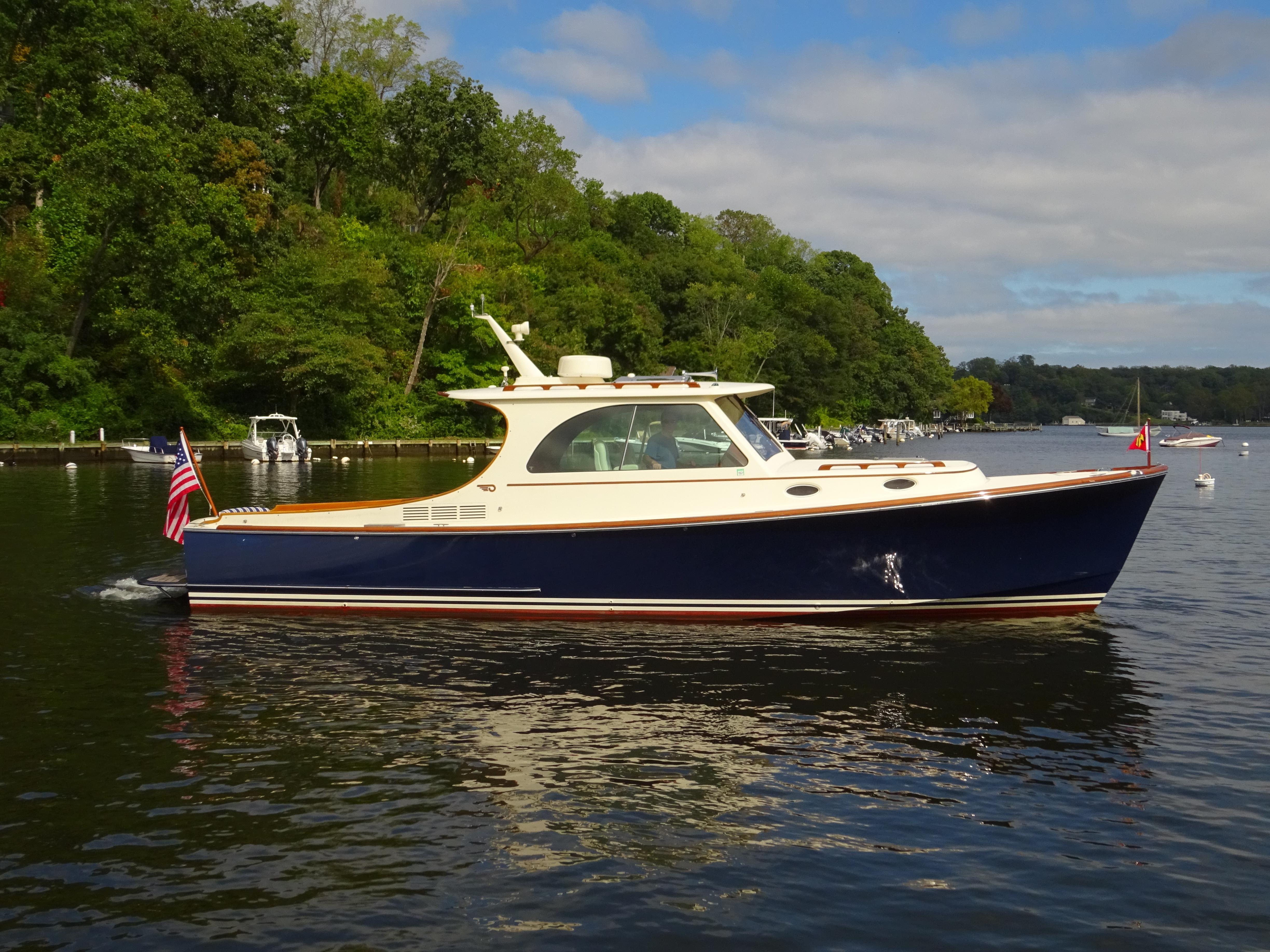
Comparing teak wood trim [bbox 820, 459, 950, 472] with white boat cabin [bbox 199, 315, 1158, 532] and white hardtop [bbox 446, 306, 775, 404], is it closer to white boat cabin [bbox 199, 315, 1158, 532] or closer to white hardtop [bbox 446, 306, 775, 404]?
white boat cabin [bbox 199, 315, 1158, 532]

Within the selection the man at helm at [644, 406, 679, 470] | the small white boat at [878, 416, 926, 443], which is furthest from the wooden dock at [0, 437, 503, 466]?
the small white boat at [878, 416, 926, 443]

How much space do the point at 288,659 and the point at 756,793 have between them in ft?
19.9

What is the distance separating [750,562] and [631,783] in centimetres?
479

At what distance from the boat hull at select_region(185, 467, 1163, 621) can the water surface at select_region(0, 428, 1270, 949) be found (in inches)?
15.7

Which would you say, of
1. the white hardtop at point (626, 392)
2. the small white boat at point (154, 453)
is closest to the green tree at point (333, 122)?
the small white boat at point (154, 453)

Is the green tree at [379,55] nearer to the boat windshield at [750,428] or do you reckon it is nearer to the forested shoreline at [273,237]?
the forested shoreline at [273,237]

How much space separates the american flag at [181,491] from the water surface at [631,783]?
118 centimetres

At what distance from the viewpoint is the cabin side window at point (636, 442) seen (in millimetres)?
12547

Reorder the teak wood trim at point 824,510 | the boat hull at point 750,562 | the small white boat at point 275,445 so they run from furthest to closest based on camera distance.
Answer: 1. the small white boat at point 275,445
2. the boat hull at point 750,562
3. the teak wood trim at point 824,510

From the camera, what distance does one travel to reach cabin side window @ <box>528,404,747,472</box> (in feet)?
41.2

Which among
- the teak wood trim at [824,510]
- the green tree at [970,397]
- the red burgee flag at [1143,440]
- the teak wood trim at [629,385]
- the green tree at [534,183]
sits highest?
the green tree at [534,183]

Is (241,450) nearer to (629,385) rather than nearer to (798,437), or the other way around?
(798,437)

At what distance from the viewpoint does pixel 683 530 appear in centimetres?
1205

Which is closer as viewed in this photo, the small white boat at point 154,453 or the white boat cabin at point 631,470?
the white boat cabin at point 631,470
